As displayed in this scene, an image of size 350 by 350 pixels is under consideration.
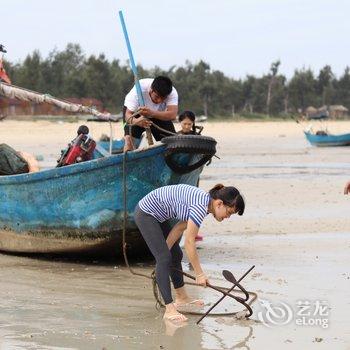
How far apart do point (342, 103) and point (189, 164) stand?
69.0m

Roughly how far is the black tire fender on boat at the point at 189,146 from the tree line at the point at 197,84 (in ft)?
152

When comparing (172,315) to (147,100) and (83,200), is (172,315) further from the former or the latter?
(147,100)

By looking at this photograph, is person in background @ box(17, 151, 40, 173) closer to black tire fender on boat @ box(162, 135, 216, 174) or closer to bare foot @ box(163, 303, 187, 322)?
black tire fender on boat @ box(162, 135, 216, 174)

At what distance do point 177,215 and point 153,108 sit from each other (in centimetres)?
247

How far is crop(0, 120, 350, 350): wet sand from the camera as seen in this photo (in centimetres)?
583

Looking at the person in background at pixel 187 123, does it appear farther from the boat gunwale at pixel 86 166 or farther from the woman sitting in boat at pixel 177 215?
the woman sitting in boat at pixel 177 215

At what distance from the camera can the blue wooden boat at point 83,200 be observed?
8.36 m

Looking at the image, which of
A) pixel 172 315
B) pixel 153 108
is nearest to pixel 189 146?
pixel 153 108

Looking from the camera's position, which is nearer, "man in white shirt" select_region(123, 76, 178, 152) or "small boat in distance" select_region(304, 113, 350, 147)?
"man in white shirt" select_region(123, 76, 178, 152)

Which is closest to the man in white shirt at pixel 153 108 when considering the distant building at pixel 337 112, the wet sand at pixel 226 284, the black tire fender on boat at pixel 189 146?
the black tire fender on boat at pixel 189 146

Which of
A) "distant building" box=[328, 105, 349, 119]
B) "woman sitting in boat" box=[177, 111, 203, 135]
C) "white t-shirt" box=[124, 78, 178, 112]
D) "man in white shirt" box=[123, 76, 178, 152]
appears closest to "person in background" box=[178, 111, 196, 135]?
"woman sitting in boat" box=[177, 111, 203, 135]

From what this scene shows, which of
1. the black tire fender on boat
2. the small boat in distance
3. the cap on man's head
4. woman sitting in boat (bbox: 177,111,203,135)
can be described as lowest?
the small boat in distance

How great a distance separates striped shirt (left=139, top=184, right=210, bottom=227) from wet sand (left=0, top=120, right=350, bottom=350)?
2.35 feet

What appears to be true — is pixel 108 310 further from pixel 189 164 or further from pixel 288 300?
pixel 189 164
